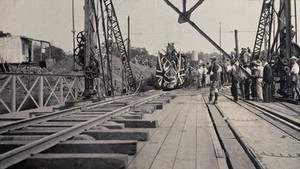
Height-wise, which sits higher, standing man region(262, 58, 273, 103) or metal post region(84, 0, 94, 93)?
metal post region(84, 0, 94, 93)

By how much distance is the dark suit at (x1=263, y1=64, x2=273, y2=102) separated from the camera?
1412cm

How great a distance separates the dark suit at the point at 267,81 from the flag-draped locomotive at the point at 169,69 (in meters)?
14.9

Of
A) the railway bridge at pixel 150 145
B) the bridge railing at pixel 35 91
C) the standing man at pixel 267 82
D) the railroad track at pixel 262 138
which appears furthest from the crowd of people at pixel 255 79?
the railway bridge at pixel 150 145

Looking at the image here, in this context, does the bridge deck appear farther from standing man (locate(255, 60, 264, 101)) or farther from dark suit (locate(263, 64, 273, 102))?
standing man (locate(255, 60, 264, 101))

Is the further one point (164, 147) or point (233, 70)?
point (233, 70)

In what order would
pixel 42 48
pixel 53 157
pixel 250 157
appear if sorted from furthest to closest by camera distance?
pixel 42 48
pixel 250 157
pixel 53 157

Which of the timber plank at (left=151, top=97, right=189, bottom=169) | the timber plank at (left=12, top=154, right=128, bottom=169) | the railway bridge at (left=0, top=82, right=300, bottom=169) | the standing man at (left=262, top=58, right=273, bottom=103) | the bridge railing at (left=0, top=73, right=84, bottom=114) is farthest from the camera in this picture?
the standing man at (left=262, top=58, right=273, bottom=103)

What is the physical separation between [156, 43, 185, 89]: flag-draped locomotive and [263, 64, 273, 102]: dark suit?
1492 cm

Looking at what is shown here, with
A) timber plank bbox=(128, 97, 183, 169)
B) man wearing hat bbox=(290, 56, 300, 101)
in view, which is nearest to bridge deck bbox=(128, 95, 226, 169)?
timber plank bbox=(128, 97, 183, 169)

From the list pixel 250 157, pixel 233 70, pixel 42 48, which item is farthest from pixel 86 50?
pixel 42 48

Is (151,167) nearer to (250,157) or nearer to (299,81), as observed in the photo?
(250,157)

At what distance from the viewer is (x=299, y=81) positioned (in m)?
14.4

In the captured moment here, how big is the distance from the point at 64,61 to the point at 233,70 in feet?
117

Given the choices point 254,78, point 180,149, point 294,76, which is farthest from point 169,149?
point 254,78
